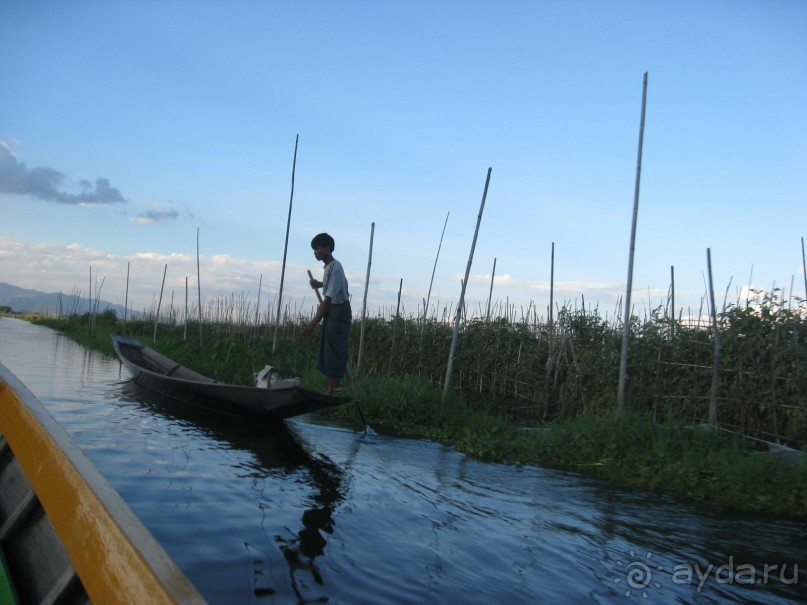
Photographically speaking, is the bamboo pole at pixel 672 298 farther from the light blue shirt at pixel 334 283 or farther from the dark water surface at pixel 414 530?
the light blue shirt at pixel 334 283

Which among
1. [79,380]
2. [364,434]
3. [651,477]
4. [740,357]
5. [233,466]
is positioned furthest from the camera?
[79,380]

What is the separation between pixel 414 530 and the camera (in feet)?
11.9

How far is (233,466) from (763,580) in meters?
3.56

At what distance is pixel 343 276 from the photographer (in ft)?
22.2

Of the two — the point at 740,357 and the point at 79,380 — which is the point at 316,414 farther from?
the point at 740,357

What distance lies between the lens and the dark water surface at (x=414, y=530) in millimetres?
2881

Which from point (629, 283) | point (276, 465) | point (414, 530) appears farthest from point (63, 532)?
point (629, 283)

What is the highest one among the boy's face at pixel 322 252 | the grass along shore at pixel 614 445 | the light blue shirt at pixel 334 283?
the boy's face at pixel 322 252

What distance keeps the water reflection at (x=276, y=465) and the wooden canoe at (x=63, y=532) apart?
86 centimetres

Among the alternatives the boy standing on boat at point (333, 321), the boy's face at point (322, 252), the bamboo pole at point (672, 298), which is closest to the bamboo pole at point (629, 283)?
the bamboo pole at point (672, 298)

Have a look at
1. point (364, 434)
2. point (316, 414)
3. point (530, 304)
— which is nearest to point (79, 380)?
point (316, 414)

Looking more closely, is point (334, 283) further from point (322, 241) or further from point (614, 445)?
point (614, 445)

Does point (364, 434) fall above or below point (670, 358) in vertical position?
below

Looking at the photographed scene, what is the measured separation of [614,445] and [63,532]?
5307 mm
